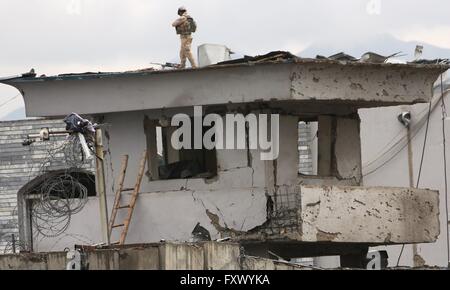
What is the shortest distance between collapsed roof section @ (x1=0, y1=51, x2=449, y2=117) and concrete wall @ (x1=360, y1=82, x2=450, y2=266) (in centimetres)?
992

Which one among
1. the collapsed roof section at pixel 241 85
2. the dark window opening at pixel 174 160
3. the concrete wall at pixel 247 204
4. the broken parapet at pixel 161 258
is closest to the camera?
the broken parapet at pixel 161 258

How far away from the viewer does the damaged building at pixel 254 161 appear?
23500mm

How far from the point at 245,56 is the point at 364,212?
3.53m

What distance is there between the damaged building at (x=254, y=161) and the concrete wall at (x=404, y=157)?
30.3 ft

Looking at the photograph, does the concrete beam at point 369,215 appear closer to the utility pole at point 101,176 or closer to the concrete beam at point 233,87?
the concrete beam at point 233,87

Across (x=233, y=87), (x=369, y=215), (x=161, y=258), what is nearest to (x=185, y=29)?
(x=233, y=87)

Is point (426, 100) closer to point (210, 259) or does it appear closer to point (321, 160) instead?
point (321, 160)

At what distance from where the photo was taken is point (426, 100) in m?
25.5

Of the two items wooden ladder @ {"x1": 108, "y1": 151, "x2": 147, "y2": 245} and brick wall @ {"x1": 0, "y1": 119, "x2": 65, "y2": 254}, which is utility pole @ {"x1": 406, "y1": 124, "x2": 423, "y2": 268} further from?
wooden ladder @ {"x1": 108, "y1": 151, "x2": 147, "y2": 245}

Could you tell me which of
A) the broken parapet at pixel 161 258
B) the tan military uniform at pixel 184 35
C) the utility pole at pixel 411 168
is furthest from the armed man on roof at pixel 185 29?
the utility pole at pixel 411 168

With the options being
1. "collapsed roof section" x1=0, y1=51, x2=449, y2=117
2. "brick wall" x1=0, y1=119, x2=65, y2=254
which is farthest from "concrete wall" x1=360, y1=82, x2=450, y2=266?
"collapsed roof section" x1=0, y1=51, x2=449, y2=117

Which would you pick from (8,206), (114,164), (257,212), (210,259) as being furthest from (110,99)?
(8,206)

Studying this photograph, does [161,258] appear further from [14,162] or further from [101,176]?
[14,162]

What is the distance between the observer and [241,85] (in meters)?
23.6
